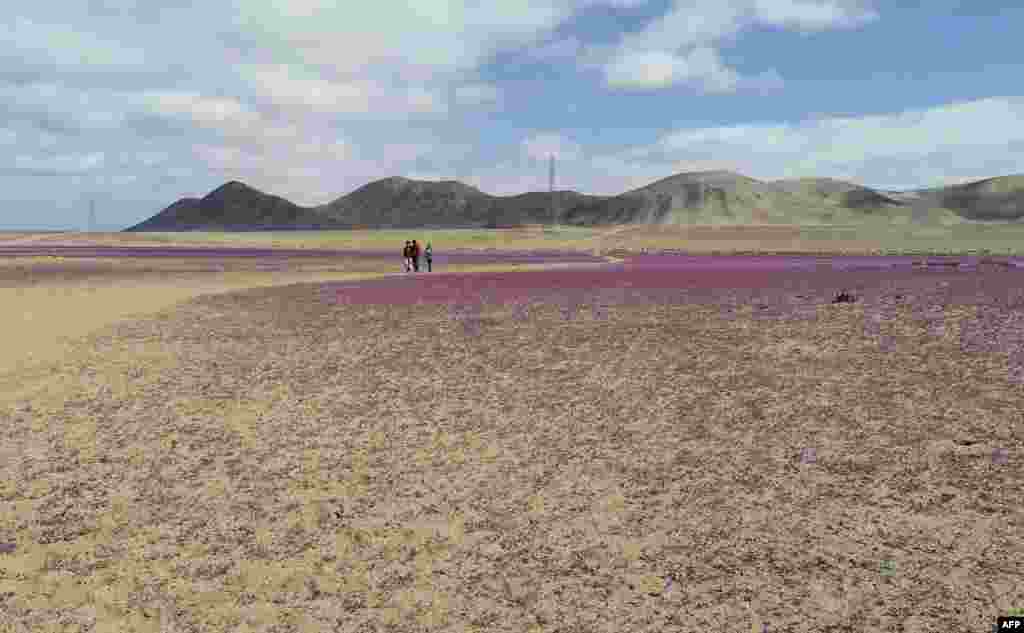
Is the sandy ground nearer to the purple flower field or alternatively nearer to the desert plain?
the desert plain

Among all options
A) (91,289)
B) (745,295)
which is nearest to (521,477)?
(745,295)

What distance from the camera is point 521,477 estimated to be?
28.5 ft

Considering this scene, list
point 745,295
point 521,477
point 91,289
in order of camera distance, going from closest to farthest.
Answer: point 521,477, point 745,295, point 91,289

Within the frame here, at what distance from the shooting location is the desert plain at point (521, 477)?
6.17 meters

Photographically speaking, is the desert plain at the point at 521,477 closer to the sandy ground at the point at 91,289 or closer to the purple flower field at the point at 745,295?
the purple flower field at the point at 745,295

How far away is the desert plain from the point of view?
20.2 feet

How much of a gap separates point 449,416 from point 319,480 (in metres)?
2.70

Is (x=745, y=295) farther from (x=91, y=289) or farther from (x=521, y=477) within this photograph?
(x=91, y=289)

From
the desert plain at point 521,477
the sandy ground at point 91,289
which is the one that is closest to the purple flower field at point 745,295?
the desert plain at point 521,477

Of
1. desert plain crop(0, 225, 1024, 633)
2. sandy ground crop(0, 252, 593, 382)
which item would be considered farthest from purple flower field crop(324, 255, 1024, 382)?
sandy ground crop(0, 252, 593, 382)

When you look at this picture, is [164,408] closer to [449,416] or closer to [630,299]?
[449,416]

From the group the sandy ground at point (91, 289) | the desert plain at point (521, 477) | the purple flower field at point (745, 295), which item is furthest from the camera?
the sandy ground at point (91, 289)

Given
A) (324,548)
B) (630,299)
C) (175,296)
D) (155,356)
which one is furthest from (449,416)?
(175,296)

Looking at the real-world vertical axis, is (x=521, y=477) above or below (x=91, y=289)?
below
